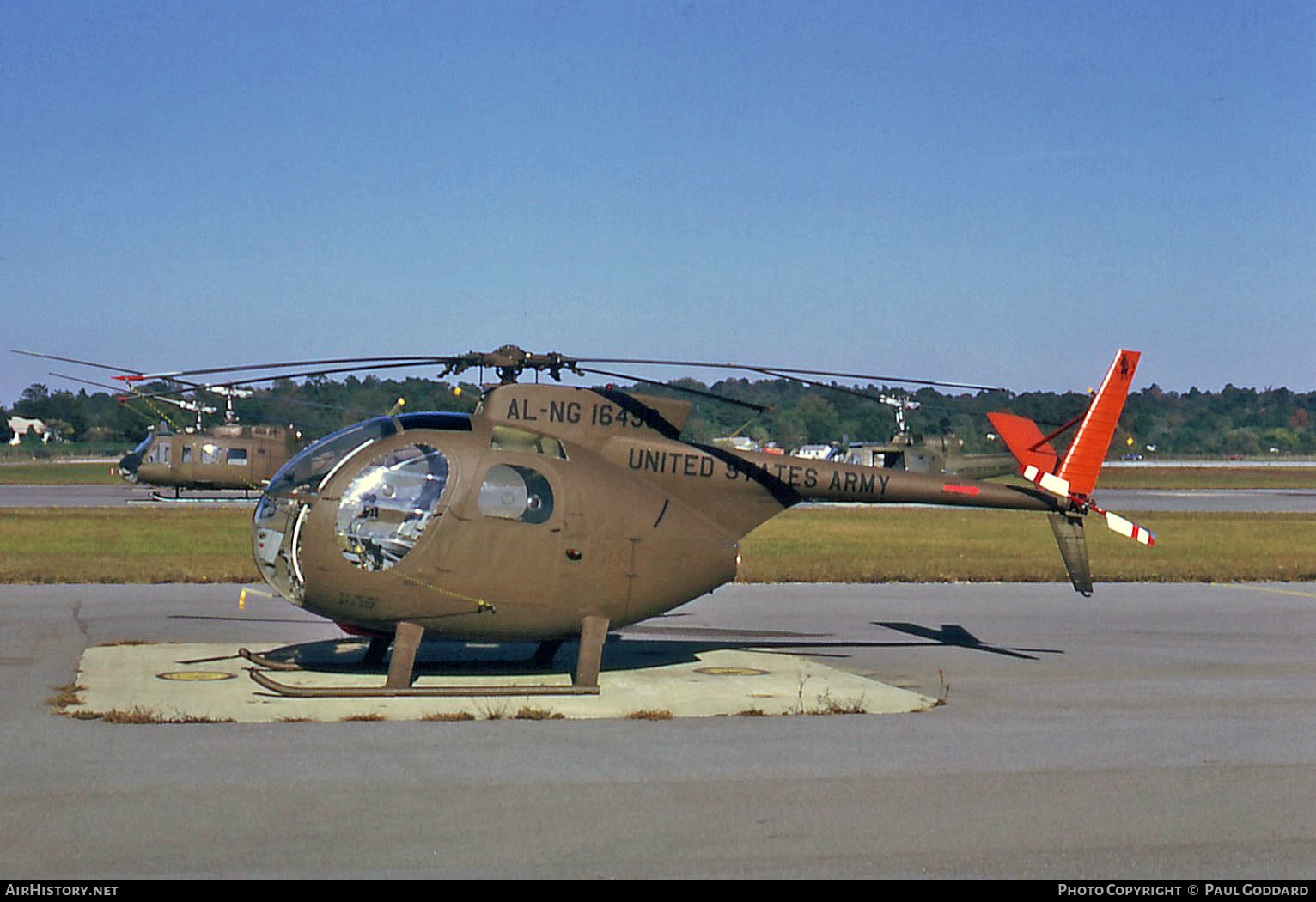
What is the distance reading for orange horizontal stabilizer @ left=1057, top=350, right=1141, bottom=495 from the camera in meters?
15.5

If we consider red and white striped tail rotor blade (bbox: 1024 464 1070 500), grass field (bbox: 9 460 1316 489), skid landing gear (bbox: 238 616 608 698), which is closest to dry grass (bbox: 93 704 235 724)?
skid landing gear (bbox: 238 616 608 698)

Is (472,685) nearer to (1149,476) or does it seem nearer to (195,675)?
(195,675)

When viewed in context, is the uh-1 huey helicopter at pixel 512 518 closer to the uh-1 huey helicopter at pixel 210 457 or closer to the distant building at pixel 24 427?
the uh-1 huey helicopter at pixel 210 457

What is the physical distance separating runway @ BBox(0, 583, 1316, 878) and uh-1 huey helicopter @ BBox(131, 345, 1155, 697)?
5.58 feet

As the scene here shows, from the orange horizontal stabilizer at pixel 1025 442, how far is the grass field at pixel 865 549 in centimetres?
823

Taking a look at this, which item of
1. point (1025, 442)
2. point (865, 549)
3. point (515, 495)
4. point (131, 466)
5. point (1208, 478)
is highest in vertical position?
point (1208, 478)

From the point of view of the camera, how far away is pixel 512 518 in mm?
12766

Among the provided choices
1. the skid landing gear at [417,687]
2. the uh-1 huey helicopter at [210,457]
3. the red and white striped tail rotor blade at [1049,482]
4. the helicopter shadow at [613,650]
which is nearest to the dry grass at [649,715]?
the skid landing gear at [417,687]

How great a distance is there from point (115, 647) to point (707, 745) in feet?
25.2

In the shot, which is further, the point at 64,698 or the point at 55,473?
the point at 55,473

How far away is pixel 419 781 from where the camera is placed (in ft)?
30.0

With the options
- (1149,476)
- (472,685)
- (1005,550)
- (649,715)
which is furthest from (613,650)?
(1149,476)

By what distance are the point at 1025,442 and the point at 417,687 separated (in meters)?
7.89
